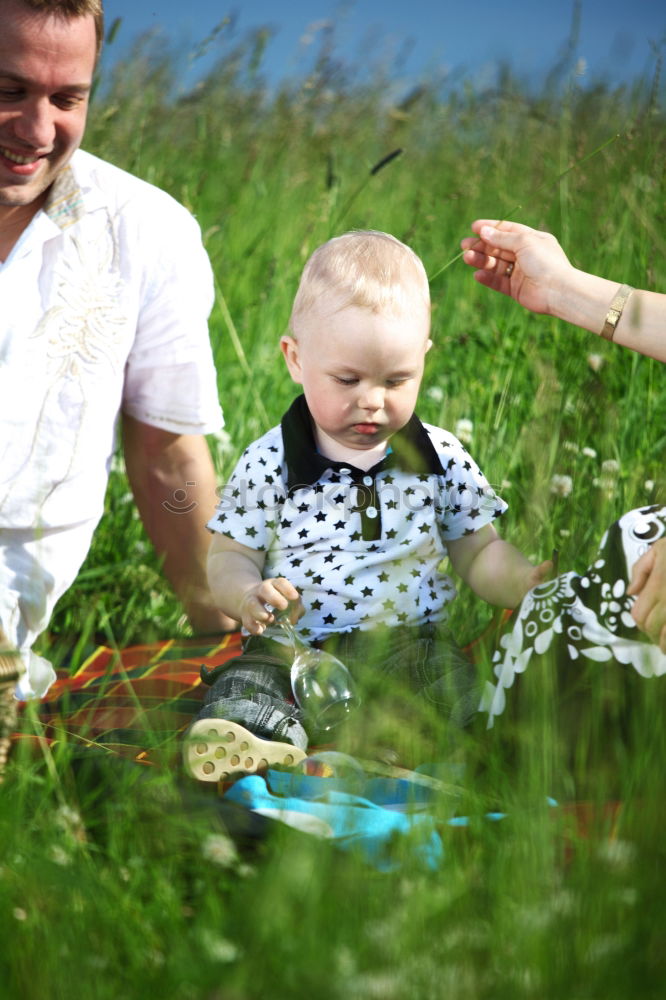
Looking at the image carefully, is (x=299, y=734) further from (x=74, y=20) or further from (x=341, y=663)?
(x=74, y=20)

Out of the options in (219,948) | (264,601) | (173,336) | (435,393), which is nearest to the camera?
(219,948)

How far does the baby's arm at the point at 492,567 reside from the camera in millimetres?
2186

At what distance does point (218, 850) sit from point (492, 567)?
1060 millimetres

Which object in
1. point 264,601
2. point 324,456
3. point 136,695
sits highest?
point 324,456

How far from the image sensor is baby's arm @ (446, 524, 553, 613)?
219 cm

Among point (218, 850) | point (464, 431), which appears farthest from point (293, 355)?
point (218, 850)

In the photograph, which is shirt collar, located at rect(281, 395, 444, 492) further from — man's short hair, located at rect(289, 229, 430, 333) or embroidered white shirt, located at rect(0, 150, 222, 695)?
embroidered white shirt, located at rect(0, 150, 222, 695)

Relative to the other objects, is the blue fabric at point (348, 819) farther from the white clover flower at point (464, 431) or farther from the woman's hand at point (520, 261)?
the white clover flower at point (464, 431)

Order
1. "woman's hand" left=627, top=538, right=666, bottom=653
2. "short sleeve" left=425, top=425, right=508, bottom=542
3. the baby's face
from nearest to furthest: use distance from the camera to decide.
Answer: "woman's hand" left=627, top=538, right=666, bottom=653 < the baby's face < "short sleeve" left=425, top=425, right=508, bottom=542

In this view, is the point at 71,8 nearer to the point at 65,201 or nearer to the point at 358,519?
the point at 65,201

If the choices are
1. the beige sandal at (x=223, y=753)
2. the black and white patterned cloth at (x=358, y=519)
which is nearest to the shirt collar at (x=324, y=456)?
the black and white patterned cloth at (x=358, y=519)

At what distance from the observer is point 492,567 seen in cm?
223

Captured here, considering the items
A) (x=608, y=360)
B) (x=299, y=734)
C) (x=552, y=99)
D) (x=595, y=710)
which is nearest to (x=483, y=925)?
(x=595, y=710)

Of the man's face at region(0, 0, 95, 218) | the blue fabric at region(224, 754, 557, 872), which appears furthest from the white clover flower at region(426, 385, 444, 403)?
the blue fabric at region(224, 754, 557, 872)
